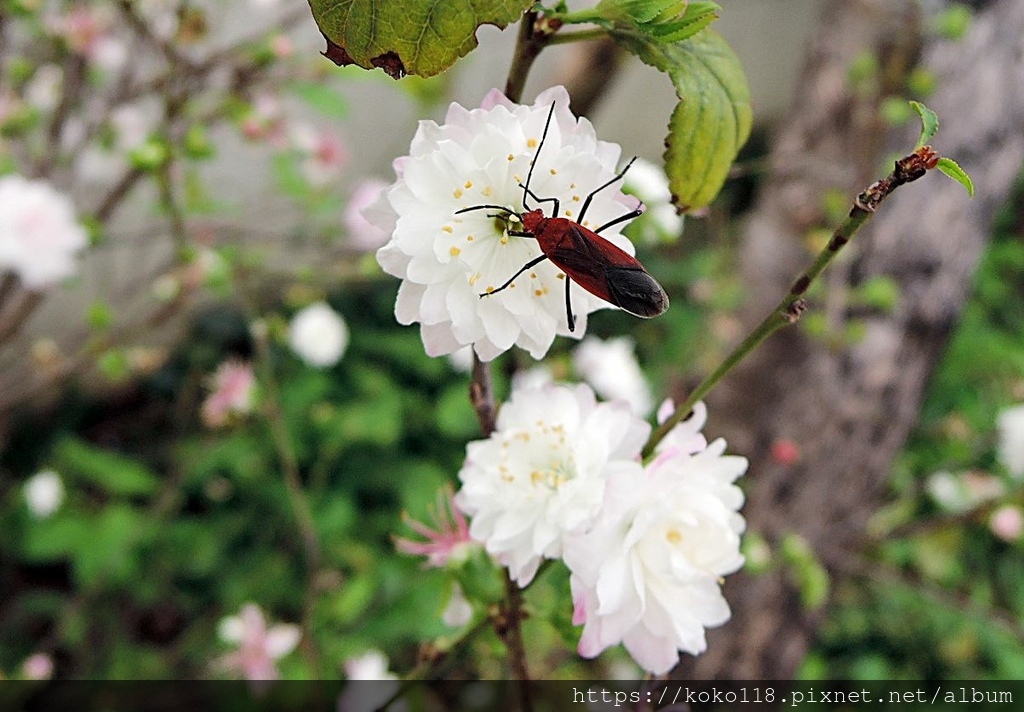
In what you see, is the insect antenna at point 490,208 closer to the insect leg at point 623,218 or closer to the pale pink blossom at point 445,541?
the insect leg at point 623,218

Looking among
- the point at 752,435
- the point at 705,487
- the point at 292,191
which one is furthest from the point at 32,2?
the point at 752,435

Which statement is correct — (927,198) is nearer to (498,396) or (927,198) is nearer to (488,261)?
(498,396)

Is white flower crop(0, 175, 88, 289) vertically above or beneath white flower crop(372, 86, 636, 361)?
beneath

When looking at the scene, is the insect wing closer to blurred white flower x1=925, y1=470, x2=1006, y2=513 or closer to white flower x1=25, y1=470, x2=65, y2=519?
blurred white flower x1=925, y1=470, x2=1006, y2=513

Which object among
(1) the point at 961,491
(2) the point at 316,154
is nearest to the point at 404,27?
(2) the point at 316,154

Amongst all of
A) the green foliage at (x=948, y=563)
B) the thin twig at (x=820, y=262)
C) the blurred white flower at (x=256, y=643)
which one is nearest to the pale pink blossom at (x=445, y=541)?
the thin twig at (x=820, y=262)

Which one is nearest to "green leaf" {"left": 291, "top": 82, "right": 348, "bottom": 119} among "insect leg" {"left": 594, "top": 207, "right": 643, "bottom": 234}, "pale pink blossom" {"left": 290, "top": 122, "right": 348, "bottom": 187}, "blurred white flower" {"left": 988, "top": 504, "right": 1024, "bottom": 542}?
"pale pink blossom" {"left": 290, "top": 122, "right": 348, "bottom": 187}
